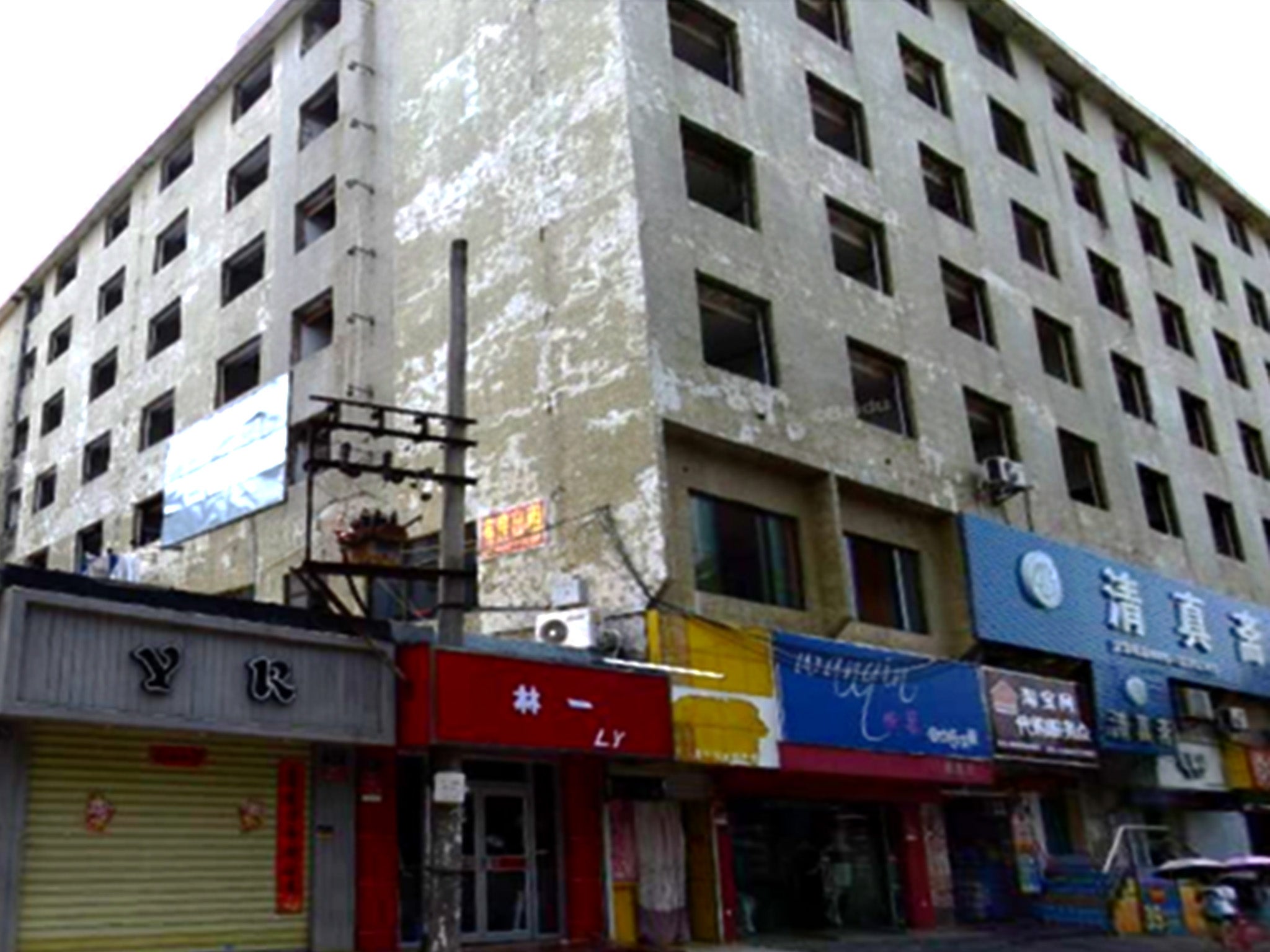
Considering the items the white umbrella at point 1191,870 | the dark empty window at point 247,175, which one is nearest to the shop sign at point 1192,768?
the white umbrella at point 1191,870

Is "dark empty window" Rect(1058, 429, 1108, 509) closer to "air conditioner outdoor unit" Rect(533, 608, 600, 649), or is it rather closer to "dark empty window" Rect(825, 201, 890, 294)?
"dark empty window" Rect(825, 201, 890, 294)

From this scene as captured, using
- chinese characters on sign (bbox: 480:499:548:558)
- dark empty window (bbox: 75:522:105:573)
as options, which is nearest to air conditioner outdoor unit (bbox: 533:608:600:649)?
chinese characters on sign (bbox: 480:499:548:558)

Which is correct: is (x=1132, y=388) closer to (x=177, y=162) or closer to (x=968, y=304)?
(x=968, y=304)

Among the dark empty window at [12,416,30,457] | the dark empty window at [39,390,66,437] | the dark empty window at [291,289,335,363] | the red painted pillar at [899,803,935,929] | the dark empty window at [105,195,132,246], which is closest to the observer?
the red painted pillar at [899,803,935,929]

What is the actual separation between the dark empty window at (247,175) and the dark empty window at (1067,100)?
20.4 m

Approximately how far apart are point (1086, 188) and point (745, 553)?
1937cm

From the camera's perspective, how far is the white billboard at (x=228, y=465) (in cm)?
2409

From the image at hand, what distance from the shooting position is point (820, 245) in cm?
2189

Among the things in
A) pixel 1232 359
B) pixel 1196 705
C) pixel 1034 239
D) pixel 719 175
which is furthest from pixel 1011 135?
pixel 1196 705

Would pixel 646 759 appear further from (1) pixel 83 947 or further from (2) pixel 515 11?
(2) pixel 515 11

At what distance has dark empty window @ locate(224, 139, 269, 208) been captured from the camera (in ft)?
94.3

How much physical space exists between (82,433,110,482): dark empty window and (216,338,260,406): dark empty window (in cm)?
573

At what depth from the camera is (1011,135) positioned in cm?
3014

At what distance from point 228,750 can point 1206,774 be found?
2197 cm
